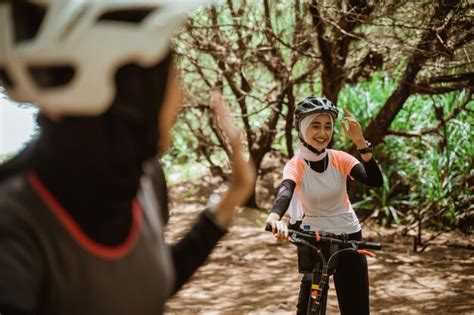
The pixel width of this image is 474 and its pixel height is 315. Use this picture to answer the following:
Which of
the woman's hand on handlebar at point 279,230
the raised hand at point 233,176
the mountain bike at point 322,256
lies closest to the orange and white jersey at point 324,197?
the mountain bike at point 322,256

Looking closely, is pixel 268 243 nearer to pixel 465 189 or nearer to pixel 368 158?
pixel 465 189

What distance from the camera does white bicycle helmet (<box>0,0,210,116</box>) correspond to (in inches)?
39.8

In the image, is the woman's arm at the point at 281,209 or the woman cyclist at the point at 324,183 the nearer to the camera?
the woman's arm at the point at 281,209

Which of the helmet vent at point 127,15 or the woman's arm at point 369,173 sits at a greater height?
the helmet vent at point 127,15

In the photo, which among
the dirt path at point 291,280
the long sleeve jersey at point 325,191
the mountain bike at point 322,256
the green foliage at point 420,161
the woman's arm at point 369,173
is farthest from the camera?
the green foliage at point 420,161

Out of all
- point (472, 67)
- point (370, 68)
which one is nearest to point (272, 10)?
point (370, 68)

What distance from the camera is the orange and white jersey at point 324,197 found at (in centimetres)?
439

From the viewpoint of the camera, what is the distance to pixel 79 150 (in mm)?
1025

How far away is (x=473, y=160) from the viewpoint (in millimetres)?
9305

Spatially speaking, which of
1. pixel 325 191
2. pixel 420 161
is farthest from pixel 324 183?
pixel 420 161

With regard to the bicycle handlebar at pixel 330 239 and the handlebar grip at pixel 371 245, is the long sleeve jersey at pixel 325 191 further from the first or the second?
the handlebar grip at pixel 371 245

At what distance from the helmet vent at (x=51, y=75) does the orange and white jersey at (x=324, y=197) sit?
339 centimetres

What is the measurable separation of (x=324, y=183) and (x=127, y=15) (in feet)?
11.3

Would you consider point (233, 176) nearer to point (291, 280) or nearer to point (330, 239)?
point (330, 239)
